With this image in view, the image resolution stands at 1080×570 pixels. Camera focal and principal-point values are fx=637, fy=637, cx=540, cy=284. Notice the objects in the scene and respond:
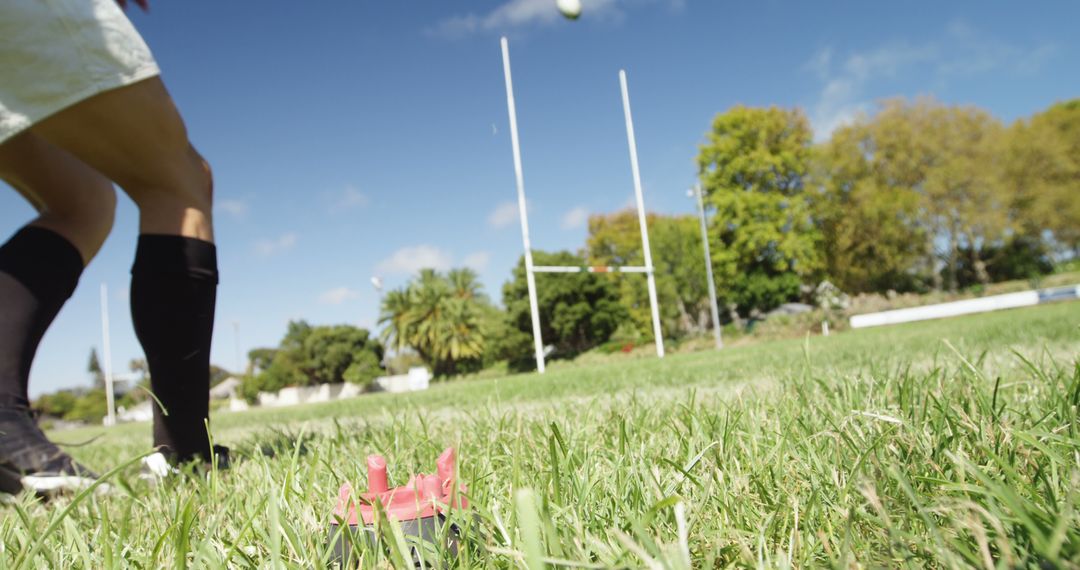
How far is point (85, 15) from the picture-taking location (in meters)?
1.43

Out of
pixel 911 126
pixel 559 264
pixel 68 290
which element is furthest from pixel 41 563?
pixel 559 264

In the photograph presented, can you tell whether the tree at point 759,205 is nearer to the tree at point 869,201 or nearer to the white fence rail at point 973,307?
the tree at point 869,201

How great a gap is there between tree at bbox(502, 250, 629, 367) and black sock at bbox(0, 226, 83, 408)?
33076 mm

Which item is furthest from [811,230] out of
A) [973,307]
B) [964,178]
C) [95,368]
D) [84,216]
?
[95,368]

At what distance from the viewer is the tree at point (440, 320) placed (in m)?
41.8

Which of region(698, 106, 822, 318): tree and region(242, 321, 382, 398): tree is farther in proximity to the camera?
region(242, 321, 382, 398): tree

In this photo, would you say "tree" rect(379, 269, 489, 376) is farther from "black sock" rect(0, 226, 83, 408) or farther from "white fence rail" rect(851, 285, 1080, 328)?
"black sock" rect(0, 226, 83, 408)

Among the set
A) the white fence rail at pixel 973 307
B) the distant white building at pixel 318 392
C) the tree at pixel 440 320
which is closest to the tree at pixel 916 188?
the white fence rail at pixel 973 307

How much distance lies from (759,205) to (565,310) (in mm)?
11749

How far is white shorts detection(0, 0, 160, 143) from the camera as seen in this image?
140 centimetres

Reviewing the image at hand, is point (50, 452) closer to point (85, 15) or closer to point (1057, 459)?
point (85, 15)

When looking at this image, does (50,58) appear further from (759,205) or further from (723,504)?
(759,205)

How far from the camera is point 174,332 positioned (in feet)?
5.06

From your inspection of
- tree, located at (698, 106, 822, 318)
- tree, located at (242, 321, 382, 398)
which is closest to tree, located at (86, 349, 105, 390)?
tree, located at (242, 321, 382, 398)
